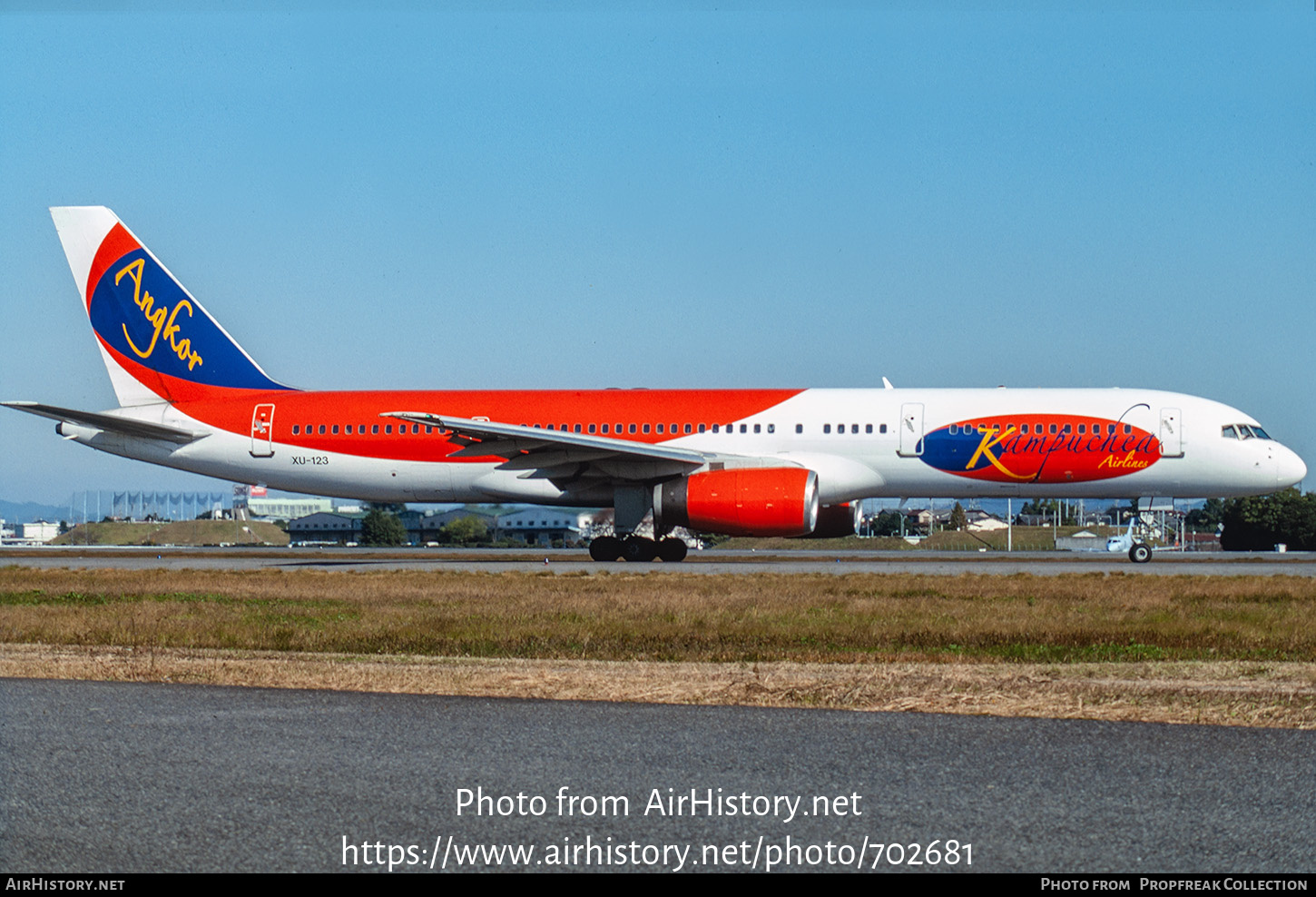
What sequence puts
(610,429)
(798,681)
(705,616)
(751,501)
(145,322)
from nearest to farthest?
1. (798,681)
2. (705,616)
3. (751,501)
4. (610,429)
5. (145,322)

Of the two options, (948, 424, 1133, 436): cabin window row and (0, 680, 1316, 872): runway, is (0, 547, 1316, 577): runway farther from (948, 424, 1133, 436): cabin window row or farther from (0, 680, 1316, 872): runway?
(0, 680, 1316, 872): runway

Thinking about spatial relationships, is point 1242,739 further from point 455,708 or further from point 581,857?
point 455,708

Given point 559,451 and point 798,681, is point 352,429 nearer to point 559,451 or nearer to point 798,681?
point 559,451

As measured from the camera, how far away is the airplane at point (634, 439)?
2698 centimetres

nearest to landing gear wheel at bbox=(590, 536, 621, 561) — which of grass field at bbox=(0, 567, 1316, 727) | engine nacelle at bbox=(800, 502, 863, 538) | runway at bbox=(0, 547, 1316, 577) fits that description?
runway at bbox=(0, 547, 1316, 577)

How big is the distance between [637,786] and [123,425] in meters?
27.0

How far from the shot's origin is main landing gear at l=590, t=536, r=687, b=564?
93.6 feet

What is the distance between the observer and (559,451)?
89.6 feet

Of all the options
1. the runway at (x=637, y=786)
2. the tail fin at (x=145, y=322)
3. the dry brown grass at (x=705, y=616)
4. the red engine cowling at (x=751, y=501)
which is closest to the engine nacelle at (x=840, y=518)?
the red engine cowling at (x=751, y=501)

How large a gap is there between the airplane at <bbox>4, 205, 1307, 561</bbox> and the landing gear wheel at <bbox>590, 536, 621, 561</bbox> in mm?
34

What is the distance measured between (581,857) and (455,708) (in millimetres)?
3567

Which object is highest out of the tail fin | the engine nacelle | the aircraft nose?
the tail fin

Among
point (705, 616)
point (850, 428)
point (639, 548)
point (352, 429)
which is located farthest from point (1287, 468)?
point (352, 429)
